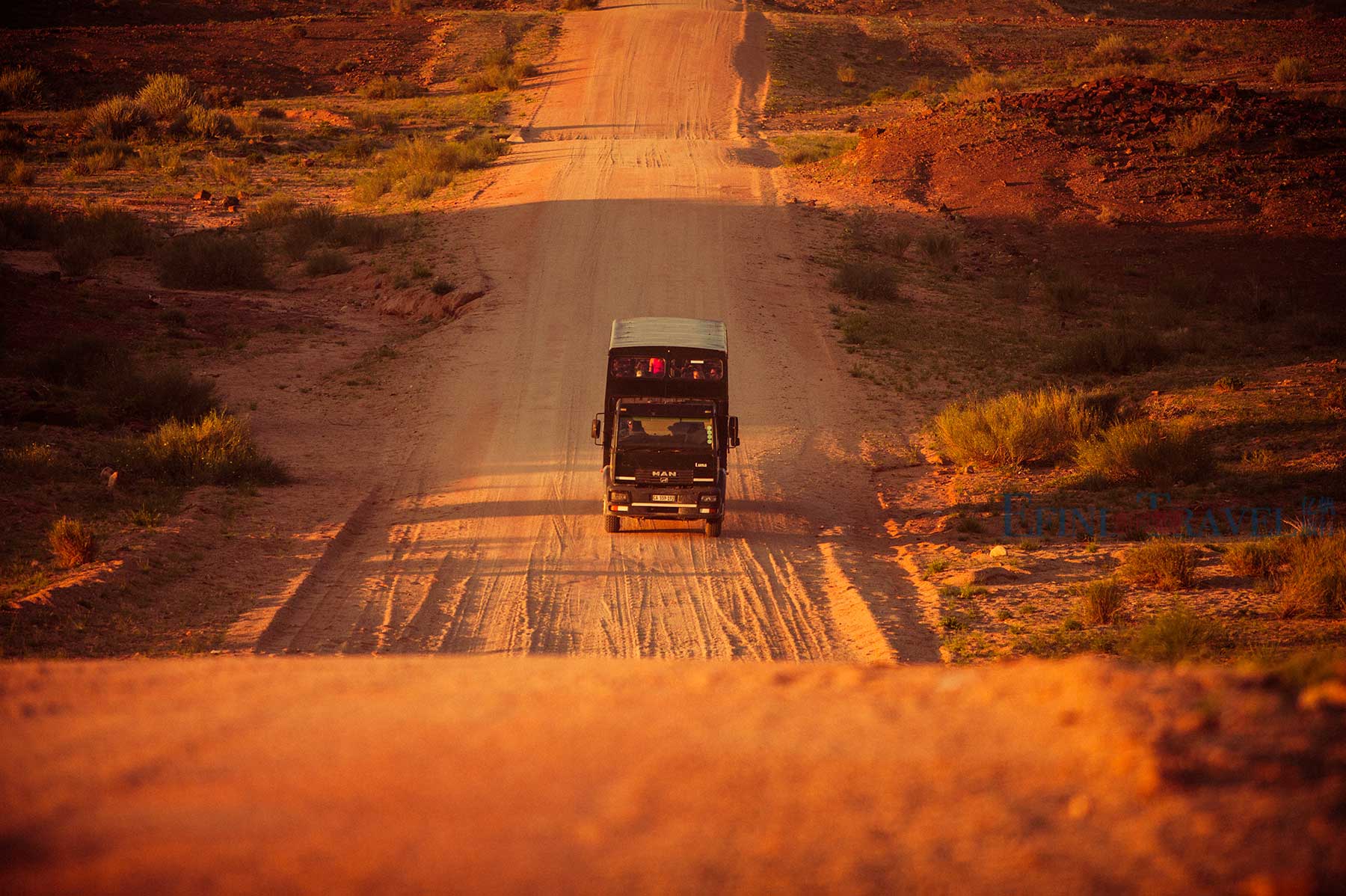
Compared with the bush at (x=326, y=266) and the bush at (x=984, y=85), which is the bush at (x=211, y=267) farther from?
the bush at (x=984, y=85)

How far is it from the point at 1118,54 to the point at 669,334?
160ft

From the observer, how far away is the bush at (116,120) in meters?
44.2

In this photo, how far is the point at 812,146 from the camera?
41500mm

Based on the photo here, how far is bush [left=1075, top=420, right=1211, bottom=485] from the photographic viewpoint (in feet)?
54.0

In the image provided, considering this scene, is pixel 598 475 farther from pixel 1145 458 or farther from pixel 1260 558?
pixel 1260 558

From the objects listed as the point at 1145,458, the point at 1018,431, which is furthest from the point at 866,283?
the point at 1145,458

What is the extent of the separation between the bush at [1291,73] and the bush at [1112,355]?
30745 millimetres

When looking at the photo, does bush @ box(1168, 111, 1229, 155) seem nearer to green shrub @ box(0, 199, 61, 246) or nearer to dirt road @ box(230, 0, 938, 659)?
dirt road @ box(230, 0, 938, 659)

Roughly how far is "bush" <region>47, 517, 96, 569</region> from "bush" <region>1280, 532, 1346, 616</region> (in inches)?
542

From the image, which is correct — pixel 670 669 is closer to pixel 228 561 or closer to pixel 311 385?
pixel 228 561

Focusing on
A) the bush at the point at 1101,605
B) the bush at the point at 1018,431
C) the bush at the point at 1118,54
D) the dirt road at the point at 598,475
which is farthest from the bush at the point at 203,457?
the bush at the point at 1118,54

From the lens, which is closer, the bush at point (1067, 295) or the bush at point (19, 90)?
the bush at point (1067, 295)

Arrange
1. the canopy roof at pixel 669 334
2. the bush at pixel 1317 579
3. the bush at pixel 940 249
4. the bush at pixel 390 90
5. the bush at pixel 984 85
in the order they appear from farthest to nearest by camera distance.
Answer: the bush at pixel 390 90 < the bush at pixel 984 85 < the bush at pixel 940 249 < the canopy roof at pixel 669 334 < the bush at pixel 1317 579

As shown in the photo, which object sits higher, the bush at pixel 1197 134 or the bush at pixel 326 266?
the bush at pixel 1197 134
